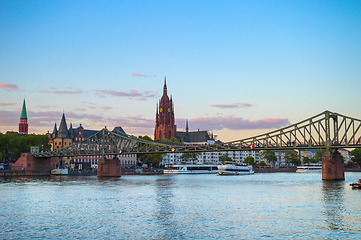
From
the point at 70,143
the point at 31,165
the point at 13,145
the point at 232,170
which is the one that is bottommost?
the point at 232,170

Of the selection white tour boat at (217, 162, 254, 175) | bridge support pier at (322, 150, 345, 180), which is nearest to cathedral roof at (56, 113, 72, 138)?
white tour boat at (217, 162, 254, 175)

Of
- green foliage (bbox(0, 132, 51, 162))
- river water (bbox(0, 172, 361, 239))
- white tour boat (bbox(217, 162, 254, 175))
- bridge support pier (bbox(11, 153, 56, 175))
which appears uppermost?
green foliage (bbox(0, 132, 51, 162))

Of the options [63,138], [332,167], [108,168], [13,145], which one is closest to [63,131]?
[63,138]

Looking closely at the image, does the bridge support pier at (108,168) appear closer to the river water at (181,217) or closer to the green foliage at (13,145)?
the green foliage at (13,145)

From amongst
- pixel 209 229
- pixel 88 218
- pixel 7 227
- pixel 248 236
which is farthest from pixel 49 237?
pixel 248 236

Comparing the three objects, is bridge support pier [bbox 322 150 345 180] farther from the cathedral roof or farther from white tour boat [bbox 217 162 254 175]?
the cathedral roof

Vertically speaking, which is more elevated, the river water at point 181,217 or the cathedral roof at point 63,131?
the cathedral roof at point 63,131

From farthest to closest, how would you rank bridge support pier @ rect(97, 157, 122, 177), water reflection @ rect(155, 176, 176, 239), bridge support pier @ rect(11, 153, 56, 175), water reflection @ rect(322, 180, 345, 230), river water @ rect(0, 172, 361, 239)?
1. bridge support pier @ rect(11, 153, 56, 175)
2. bridge support pier @ rect(97, 157, 122, 177)
3. water reflection @ rect(322, 180, 345, 230)
4. water reflection @ rect(155, 176, 176, 239)
5. river water @ rect(0, 172, 361, 239)

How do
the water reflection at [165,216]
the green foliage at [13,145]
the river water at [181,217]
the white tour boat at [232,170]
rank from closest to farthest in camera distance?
1. the river water at [181,217]
2. the water reflection at [165,216]
3. the green foliage at [13,145]
4. the white tour boat at [232,170]

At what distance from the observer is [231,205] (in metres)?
49.8

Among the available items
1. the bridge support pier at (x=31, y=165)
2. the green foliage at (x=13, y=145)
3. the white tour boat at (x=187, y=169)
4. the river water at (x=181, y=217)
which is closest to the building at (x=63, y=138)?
the green foliage at (x=13, y=145)

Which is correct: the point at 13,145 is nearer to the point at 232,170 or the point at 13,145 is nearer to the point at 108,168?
the point at 108,168

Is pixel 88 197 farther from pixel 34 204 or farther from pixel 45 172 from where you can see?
pixel 45 172

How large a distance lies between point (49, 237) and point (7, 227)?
236 inches
